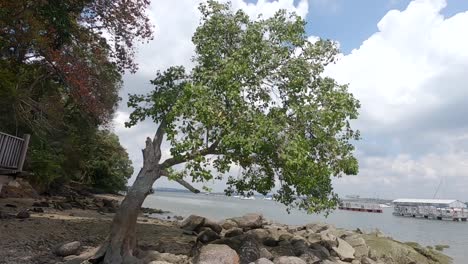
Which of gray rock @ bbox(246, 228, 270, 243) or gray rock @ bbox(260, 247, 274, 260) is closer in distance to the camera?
gray rock @ bbox(260, 247, 274, 260)

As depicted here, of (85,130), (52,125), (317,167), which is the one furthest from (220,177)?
(85,130)

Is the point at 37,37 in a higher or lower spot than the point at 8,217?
higher

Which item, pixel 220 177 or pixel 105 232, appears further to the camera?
pixel 105 232

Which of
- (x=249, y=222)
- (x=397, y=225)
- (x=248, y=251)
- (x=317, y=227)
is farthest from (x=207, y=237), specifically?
(x=397, y=225)

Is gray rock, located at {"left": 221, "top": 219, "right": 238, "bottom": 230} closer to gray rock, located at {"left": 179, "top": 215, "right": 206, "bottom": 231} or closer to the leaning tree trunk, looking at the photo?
gray rock, located at {"left": 179, "top": 215, "right": 206, "bottom": 231}

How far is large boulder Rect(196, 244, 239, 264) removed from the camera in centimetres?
1296

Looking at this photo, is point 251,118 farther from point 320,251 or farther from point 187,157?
point 320,251

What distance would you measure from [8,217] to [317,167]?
1218 cm

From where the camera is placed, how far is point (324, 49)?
14.4 meters

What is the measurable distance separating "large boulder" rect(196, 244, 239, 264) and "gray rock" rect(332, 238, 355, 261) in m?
7.09

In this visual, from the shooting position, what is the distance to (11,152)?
45.4ft

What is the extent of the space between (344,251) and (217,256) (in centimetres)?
842

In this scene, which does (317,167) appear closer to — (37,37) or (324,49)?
(324,49)

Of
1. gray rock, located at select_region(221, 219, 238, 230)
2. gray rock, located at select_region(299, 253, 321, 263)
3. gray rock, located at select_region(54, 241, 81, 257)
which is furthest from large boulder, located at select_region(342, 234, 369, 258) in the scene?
gray rock, located at select_region(54, 241, 81, 257)
